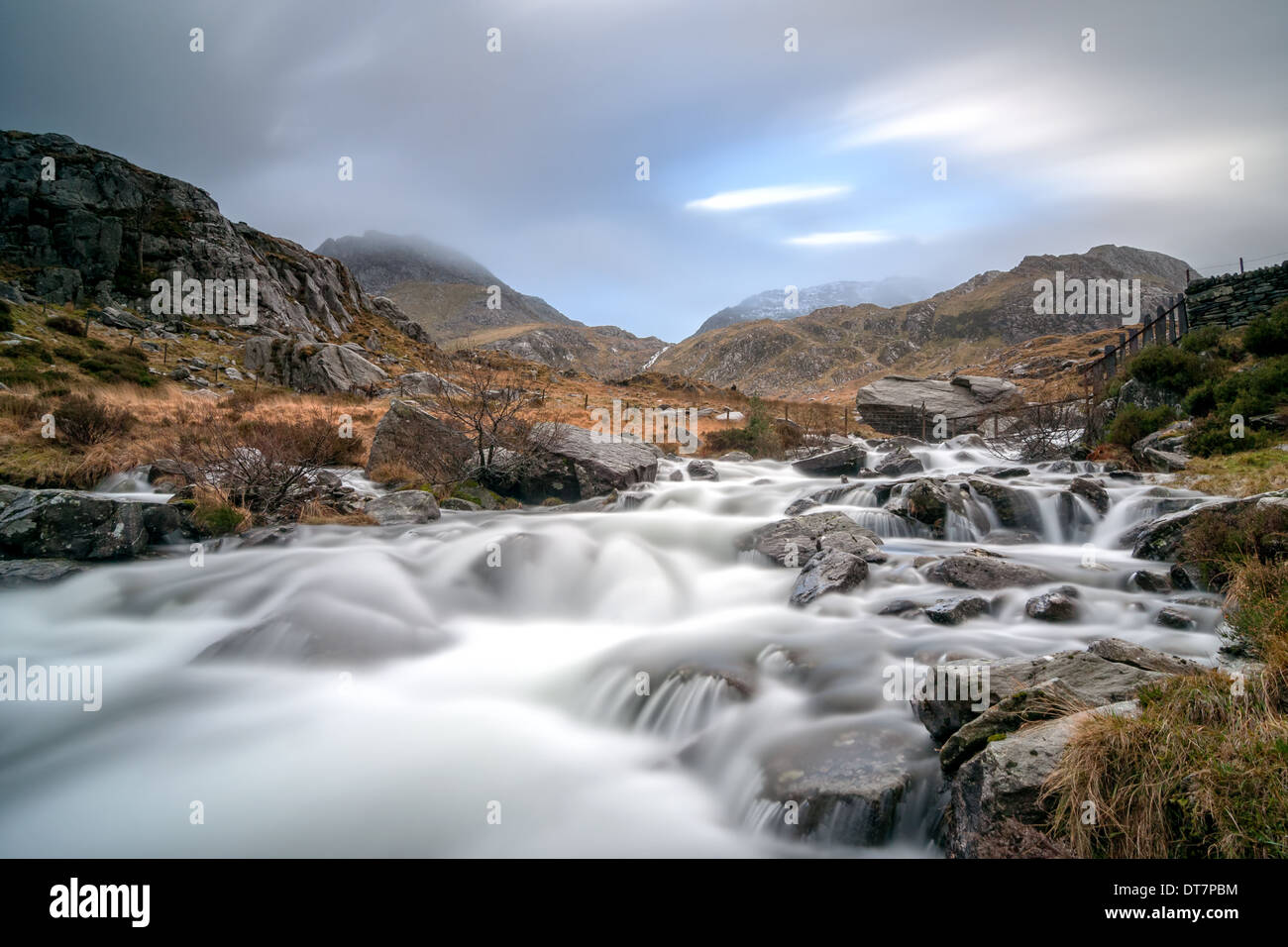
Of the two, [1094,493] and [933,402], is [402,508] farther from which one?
[933,402]

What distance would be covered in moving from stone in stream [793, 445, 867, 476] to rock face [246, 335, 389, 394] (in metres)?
27.4

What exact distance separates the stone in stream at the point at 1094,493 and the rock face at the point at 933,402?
27.3m

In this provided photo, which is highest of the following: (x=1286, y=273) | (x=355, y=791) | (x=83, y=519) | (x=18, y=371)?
(x=1286, y=273)

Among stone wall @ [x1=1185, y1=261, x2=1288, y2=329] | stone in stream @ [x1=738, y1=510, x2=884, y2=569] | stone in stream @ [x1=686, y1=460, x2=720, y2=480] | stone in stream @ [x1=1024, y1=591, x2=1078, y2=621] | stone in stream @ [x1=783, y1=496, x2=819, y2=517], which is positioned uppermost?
stone wall @ [x1=1185, y1=261, x2=1288, y2=329]

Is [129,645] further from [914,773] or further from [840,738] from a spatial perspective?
[914,773]

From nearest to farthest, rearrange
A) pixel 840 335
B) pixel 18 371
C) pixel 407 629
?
A: pixel 407 629 < pixel 18 371 < pixel 840 335

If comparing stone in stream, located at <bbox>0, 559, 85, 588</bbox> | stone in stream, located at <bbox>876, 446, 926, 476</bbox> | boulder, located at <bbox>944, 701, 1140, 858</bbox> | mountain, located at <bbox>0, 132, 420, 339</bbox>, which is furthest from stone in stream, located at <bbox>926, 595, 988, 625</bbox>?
mountain, located at <bbox>0, 132, 420, 339</bbox>

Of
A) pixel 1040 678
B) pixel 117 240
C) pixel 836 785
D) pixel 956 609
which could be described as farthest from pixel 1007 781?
pixel 117 240

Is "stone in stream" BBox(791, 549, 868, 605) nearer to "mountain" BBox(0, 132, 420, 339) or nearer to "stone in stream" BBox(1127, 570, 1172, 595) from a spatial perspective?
"stone in stream" BBox(1127, 570, 1172, 595)

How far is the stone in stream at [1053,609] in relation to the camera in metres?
7.99

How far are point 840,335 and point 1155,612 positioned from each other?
183240mm

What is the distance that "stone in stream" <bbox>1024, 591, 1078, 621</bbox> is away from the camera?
7992 mm
